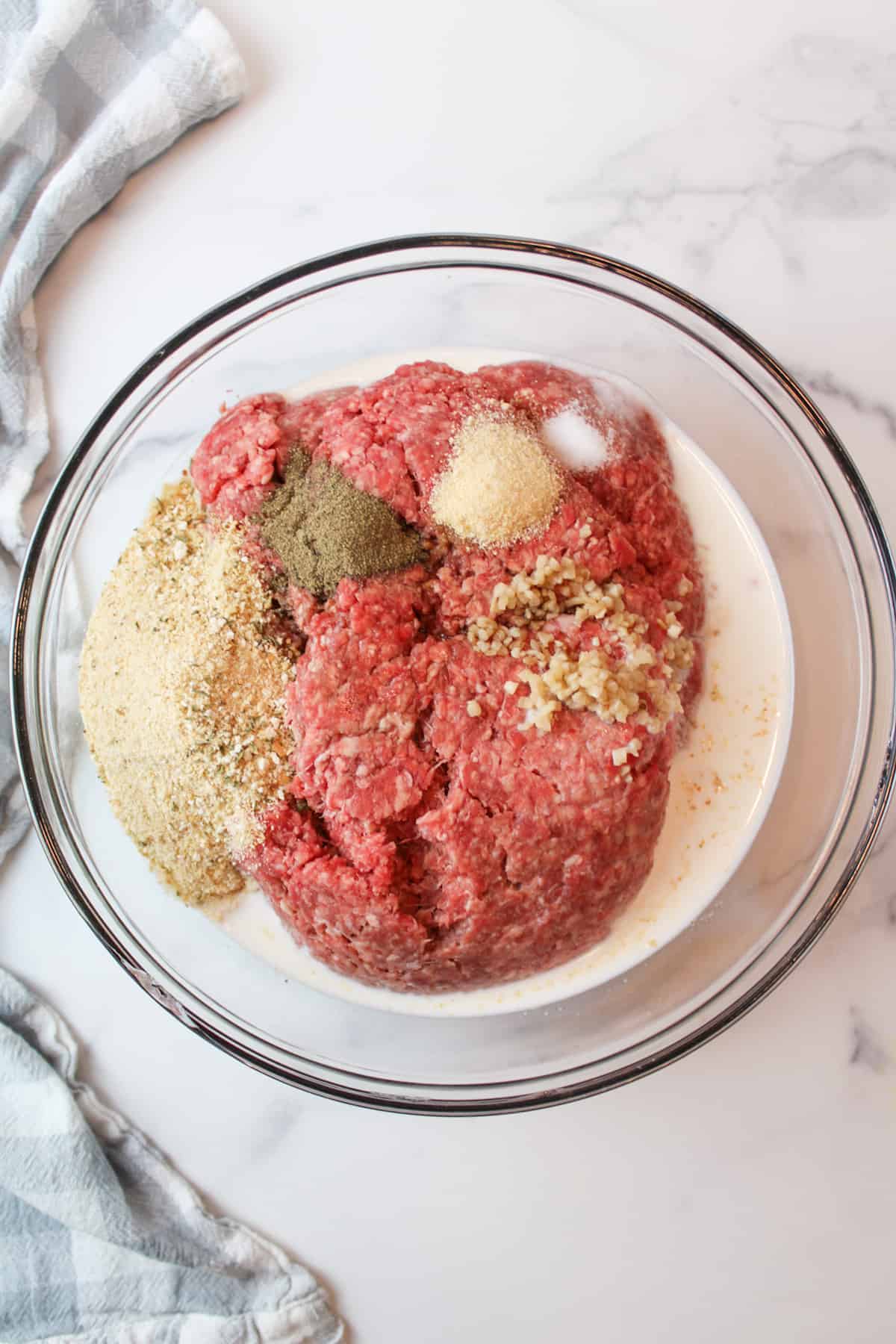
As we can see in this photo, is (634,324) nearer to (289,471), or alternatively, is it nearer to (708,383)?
(708,383)

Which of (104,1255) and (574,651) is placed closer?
(574,651)

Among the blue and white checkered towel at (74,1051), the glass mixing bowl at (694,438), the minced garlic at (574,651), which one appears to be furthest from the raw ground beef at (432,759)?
the blue and white checkered towel at (74,1051)

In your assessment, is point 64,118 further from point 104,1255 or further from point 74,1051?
point 104,1255

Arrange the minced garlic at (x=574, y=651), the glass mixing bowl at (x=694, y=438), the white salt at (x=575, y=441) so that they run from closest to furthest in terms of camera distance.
A: the minced garlic at (x=574, y=651)
the white salt at (x=575, y=441)
the glass mixing bowl at (x=694, y=438)

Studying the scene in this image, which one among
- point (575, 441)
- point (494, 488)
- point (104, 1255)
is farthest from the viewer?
point (104, 1255)

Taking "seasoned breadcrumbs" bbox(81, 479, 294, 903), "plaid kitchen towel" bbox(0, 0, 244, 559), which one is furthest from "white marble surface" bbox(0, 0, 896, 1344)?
"seasoned breadcrumbs" bbox(81, 479, 294, 903)

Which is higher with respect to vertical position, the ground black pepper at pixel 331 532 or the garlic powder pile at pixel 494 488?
the garlic powder pile at pixel 494 488

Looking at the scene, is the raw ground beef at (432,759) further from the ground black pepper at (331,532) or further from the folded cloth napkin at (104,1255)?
the folded cloth napkin at (104,1255)

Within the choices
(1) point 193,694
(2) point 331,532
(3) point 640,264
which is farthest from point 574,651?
(3) point 640,264
